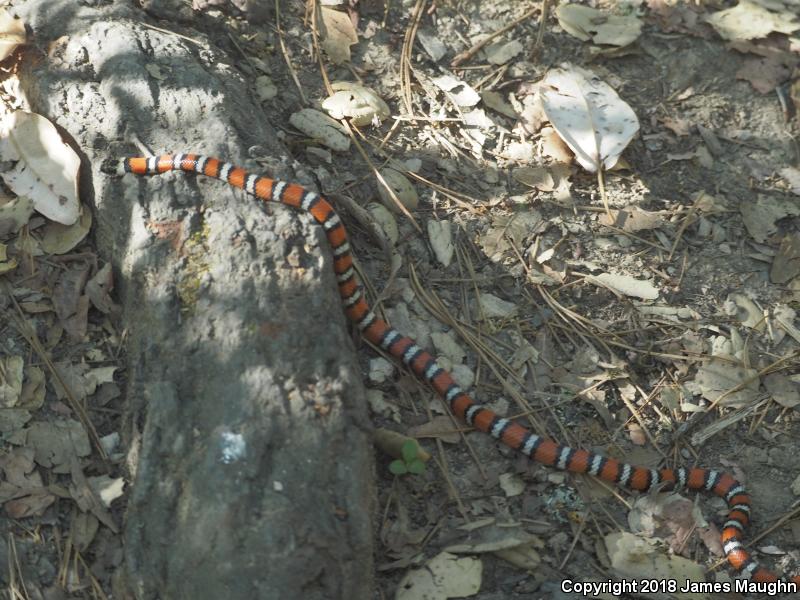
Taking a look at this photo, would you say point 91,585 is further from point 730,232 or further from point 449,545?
point 730,232

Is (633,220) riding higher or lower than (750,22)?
lower

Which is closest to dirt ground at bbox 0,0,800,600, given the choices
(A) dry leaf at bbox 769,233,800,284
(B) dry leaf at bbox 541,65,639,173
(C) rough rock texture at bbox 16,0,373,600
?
(A) dry leaf at bbox 769,233,800,284

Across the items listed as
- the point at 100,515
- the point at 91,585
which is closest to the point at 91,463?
the point at 100,515

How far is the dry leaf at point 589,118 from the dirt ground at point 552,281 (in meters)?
0.14

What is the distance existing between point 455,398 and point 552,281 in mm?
1300

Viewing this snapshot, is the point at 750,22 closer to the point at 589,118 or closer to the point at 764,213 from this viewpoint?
the point at 764,213

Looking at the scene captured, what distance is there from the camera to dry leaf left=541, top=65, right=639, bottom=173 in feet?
21.5

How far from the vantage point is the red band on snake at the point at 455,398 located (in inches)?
206

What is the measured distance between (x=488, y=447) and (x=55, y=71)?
398 cm

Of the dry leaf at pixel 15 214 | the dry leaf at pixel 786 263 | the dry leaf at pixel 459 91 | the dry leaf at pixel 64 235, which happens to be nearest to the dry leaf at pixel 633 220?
the dry leaf at pixel 786 263

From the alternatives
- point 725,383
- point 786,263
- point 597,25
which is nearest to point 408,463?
point 725,383

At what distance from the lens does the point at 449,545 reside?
4.84m

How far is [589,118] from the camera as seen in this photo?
6664 mm

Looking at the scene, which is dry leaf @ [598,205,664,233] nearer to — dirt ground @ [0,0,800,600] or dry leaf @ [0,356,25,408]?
dirt ground @ [0,0,800,600]
